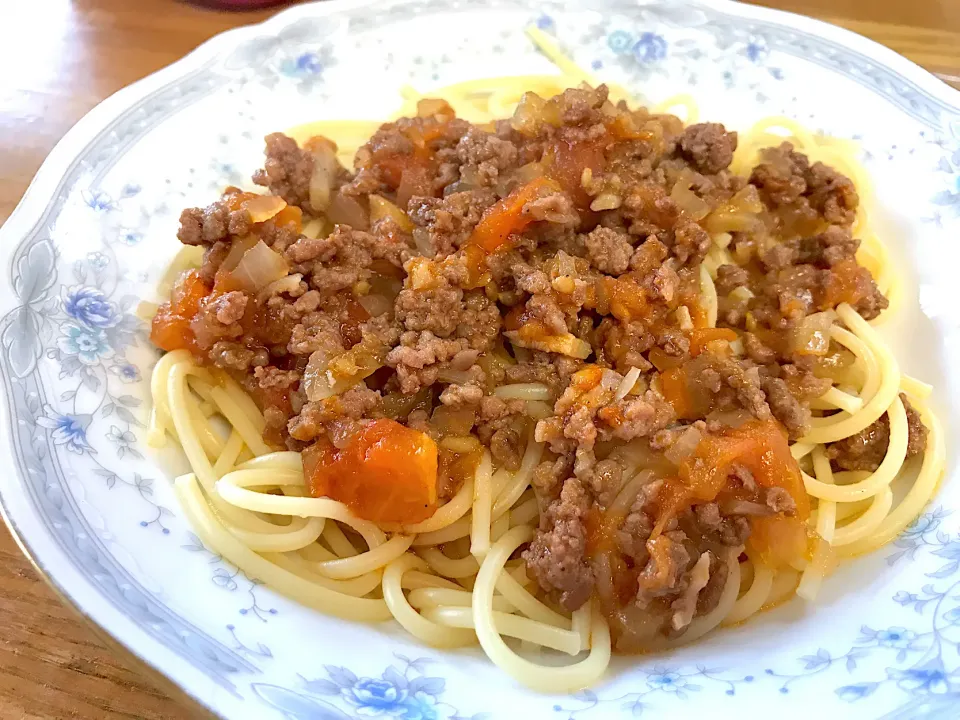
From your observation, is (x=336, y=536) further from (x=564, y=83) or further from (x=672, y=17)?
(x=672, y=17)

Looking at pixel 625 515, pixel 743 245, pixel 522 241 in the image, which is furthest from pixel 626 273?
pixel 625 515

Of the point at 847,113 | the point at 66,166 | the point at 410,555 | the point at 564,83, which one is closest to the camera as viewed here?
the point at 410,555

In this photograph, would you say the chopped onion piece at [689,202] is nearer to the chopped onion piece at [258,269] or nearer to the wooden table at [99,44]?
the chopped onion piece at [258,269]

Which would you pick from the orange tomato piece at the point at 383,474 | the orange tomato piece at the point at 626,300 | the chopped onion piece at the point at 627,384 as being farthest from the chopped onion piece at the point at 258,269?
the chopped onion piece at the point at 627,384

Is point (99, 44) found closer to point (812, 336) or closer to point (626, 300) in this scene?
point (626, 300)

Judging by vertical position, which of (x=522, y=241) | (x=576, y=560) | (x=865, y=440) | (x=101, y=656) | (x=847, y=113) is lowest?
(x=101, y=656)

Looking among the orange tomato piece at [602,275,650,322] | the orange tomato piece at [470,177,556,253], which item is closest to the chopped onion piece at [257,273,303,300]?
the orange tomato piece at [470,177,556,253]

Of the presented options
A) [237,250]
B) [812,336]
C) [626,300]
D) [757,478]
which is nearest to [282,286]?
[237,250]
